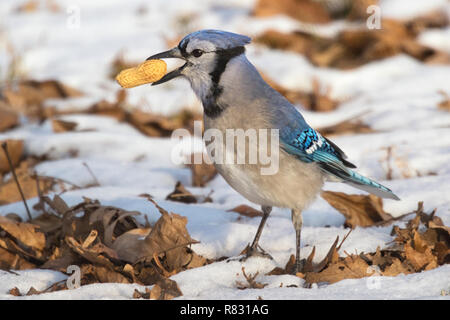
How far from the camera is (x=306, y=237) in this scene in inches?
133

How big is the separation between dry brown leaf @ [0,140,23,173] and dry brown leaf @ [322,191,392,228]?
2.39 meters

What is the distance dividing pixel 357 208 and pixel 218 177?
125 cm

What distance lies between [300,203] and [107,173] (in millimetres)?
1786

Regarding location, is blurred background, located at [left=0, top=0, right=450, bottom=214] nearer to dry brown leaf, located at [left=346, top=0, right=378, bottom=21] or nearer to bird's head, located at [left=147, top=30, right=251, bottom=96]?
dry brown leaf, located at [left=346, top=0, right=378, bottom=21]

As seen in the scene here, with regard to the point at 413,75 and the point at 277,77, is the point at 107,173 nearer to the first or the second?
the point at 277,77

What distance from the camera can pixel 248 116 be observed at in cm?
311

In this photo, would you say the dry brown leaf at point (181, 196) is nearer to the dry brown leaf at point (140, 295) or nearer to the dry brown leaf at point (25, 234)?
the dry brown leaf at point (25, 234)

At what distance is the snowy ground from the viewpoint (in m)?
2.86

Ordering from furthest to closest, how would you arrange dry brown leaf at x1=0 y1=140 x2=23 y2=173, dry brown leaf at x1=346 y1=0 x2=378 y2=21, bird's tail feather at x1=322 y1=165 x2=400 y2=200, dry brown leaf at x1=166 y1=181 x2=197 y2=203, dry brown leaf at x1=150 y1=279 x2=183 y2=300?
1. dry brown leaf at x1=346 y1=0 x2=378 y2=21
2. dry brown leaf at x1=0 y1=140 x2=23 y2=173
3. dry brown leaf at x1=166 y1=181 x2=197 y2=203
4. bird's tail feather at x1=322 y1=165 x2=400 y2=200
5. dry brown leaf at x1=150 y1=279 x2=183 y2=300

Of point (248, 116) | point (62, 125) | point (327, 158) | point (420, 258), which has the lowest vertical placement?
point (420, 258)

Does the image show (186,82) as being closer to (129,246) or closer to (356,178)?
(356,178)

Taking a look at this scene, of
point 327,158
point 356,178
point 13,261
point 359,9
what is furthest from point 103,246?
point 359,9

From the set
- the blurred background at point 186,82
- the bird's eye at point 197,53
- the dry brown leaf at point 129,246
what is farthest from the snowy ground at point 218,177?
the bird's eye at point 197,53

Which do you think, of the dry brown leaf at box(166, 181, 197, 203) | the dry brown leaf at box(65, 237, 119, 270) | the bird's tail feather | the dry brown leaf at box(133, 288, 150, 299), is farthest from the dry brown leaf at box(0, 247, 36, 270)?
the bird's tail feather
